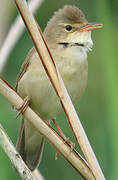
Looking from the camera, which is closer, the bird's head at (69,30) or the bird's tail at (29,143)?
the bird's head at (69,30)

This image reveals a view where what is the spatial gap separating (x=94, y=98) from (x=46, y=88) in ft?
2.95

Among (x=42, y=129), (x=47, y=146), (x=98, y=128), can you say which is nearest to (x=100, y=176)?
(x=42, y=129)

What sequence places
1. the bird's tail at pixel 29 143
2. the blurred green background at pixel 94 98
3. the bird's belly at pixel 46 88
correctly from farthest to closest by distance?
the bird's tail at pixel 29 143 → the bird's belly at pixel 46 88 → the blurred green background at pixel 94 98

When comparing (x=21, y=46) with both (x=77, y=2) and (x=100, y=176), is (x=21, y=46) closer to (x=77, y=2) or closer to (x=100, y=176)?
(x=77, y=2)

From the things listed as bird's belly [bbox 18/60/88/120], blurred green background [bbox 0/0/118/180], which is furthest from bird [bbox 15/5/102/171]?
blurred green background [bbox 0/0/118/180]

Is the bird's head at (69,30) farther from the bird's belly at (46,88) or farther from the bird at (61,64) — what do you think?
the bird's belly at (46,88)

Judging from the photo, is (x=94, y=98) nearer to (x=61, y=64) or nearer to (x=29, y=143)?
(x=29, y=143)

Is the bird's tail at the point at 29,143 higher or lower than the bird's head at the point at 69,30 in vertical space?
lower

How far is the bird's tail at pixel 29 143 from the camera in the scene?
247 centimetres

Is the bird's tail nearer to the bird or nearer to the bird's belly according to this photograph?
the bird

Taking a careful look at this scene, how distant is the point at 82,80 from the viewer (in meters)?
2.28

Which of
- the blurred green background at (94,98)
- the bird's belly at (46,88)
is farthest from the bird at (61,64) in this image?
the blurred green background at (94,98)

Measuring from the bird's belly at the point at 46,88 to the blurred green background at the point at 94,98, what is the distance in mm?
139

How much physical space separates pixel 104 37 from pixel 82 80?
1.05ft
